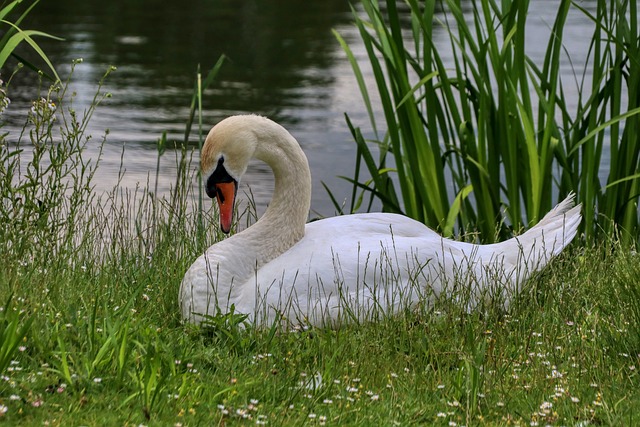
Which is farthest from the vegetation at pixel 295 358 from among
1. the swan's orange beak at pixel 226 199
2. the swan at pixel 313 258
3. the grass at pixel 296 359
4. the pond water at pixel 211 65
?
the pond water at pixel 211 65

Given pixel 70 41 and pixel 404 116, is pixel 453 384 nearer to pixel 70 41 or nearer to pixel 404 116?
pixel 404 116

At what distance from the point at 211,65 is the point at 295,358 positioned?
11.4 metres

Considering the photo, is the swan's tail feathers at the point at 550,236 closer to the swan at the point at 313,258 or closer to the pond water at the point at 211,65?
the swan at the point at 313,258

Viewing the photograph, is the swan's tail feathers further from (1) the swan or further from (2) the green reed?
(2) the green reed

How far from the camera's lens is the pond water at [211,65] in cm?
1112

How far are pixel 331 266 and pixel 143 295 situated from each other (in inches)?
33.1

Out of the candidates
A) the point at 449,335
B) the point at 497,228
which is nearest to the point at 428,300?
the point at 449,335

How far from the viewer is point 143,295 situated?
4.96m

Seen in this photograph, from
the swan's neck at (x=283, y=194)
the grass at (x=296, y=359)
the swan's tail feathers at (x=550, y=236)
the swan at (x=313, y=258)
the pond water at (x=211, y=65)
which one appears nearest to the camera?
the grass at (x=296, y=359)

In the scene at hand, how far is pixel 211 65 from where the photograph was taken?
1517 cm

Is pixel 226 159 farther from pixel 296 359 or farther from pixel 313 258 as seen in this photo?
pixel 296 359

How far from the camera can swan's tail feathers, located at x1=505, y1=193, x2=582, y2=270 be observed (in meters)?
5.39

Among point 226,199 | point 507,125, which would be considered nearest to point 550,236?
point 507,125

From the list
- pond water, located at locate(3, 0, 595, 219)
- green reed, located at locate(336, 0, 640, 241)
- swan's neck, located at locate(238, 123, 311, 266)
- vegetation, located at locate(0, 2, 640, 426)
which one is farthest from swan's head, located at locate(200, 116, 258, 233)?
pond water, located at locate(3, 0, 595, 219)
